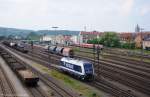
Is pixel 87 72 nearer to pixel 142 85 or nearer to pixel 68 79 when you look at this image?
pixel 68 79

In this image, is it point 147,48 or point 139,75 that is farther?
point 147,48

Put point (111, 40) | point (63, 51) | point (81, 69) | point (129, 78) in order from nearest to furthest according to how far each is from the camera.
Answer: point (81, 69) < point (129, 78) < point (63, 51) < point (111, 40)

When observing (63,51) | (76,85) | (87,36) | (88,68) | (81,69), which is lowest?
(76,85)

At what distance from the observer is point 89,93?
3556 cm

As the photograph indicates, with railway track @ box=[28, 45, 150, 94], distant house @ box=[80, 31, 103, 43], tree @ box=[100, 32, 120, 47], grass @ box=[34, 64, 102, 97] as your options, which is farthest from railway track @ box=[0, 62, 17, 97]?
distant house @ box=[80, 31, 103, 43]

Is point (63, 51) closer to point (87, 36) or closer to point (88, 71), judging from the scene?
point (88, 71)

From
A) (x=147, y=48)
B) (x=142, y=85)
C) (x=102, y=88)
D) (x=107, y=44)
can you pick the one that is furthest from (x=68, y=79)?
(x=107, y=44)

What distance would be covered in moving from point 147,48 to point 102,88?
69.9 m

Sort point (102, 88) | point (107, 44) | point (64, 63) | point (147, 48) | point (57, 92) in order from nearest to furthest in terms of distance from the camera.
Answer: point (57, 92) < point (102, 88) < point (64, 63) < point (147, 48) < point (107, 44)

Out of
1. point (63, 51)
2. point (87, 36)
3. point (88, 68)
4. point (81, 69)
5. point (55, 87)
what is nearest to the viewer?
point (55, 87)

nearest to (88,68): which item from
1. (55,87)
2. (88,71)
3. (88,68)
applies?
(88,68)

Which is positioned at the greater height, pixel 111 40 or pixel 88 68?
pixel 111 40

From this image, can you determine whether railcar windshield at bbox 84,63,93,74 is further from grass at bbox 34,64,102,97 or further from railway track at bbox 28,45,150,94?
railway track at bbox 28,45,150,94

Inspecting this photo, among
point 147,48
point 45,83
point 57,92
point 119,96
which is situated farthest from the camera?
point 147,48
